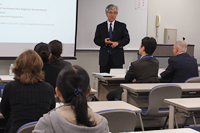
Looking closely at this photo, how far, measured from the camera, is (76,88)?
1335 mm

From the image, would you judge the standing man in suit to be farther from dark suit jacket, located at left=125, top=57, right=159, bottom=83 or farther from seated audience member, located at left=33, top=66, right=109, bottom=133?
seated audience member, located at left=33, top=66, right=109, bottom=133

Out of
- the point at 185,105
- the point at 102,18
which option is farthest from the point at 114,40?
the point at 185,105

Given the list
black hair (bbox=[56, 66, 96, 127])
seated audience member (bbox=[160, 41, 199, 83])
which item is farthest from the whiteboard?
black hair (bbox=[56, 66, 96, 127])

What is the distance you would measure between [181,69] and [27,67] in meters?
2.79

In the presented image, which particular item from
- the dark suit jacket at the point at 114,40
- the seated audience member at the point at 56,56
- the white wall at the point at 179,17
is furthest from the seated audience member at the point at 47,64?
the white wall at the point at 179,17

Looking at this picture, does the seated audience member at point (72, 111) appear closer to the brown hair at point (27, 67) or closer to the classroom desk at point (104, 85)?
the brown hair at point (27, 67)

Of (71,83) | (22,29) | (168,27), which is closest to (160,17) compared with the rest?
(168,27)

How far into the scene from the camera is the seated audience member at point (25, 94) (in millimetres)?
2100

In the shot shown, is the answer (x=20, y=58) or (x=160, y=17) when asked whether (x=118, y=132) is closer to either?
(x=20, y=58)

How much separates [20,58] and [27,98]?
0.31 m

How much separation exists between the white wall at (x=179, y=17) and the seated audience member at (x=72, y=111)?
577cm

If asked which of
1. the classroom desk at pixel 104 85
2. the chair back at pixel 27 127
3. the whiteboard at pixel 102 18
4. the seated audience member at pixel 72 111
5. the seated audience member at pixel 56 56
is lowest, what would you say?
the classroom desk at pixel 104 85

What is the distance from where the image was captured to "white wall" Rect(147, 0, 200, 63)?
22.8ft

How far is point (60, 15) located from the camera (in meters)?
5.70
